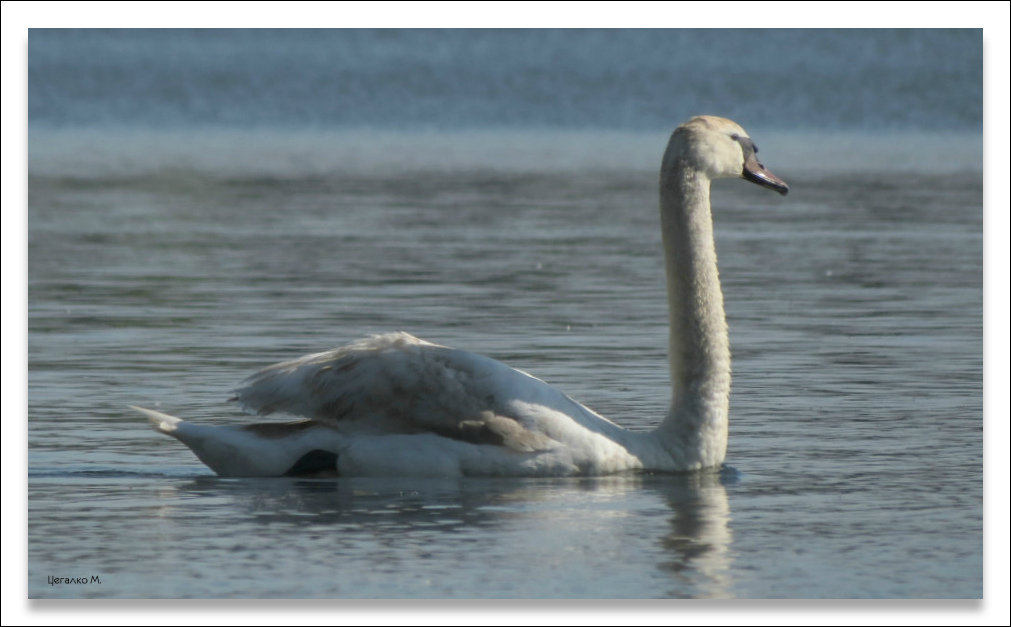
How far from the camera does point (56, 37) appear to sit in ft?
170

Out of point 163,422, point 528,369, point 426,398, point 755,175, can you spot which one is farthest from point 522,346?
point 163,422

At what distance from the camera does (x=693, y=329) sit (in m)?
10.8

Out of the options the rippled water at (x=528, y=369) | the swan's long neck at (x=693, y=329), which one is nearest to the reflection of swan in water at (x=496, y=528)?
the rippled water at (x=528, y=369)

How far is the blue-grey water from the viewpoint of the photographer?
8.70 metres

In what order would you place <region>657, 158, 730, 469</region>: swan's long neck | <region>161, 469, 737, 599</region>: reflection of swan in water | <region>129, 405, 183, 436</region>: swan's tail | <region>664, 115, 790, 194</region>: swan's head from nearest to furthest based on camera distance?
<region>161, 469, 737, 599</region>: reflection of swan in water
<region>129, 405, 183, 436</region>: swan's tail
<region>657, 158, 730, 469</region>: swan's long neck
<region>664, 115, 790, 194</region>: swan's head

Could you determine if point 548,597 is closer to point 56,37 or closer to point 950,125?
point 950,125

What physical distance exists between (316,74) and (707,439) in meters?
39.7

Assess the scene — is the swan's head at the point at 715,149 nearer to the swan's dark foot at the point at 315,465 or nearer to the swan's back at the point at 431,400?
the swan's back at the point at 431,400

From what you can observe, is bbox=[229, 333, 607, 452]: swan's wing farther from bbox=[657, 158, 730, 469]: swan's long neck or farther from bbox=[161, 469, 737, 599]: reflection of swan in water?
bbox=[657, 158, 730, 469]: swan's long neck

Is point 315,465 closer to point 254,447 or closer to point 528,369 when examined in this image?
point 254,447

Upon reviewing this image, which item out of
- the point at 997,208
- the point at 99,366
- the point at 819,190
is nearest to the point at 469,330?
the point at 99,366

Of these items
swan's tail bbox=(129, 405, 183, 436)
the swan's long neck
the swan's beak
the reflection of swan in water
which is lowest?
the reflection of swan in water

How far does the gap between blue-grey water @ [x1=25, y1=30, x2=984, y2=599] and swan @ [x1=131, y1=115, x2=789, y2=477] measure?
0.51 ft

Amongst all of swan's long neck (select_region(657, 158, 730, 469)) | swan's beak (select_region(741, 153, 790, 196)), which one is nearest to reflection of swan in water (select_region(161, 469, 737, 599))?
swan's long neck (select_region(657, 158, 730, 469))
